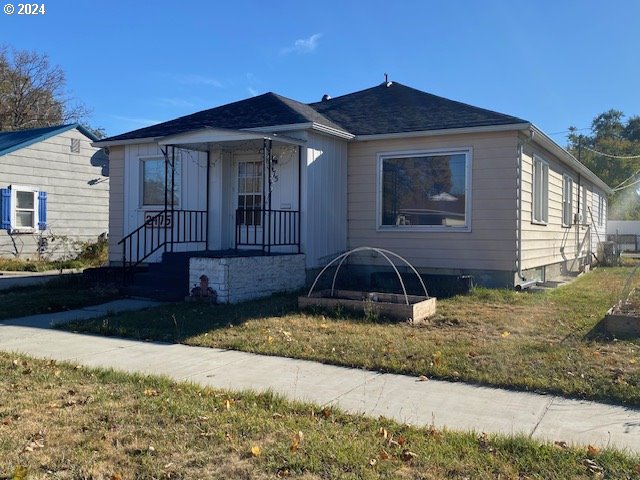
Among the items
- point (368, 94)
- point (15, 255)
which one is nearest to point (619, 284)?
point (368, 94)

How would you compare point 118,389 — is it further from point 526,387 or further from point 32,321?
point 32,321

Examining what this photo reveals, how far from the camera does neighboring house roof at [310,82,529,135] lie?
11516 mm

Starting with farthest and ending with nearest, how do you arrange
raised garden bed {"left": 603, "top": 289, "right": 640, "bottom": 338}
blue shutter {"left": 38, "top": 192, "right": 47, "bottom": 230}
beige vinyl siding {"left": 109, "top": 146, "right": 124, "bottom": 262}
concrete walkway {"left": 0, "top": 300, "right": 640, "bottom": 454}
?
blue shutter {"left": 38, "top": 192, "right": 47, "bottom": 230}
beige vinyl siding {"left": 109, "top": 146, "right": 124, "bottom": 262}
raised garden bed {"left": 603, "top": 289, "right": 640, "bottom": 338}
concrete walkway {"left": 0, "top": 300, "right": 640, "bottom": 454}

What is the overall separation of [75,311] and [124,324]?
1.86 metres

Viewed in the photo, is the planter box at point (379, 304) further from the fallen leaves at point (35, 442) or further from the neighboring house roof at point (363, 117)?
the fallen leaves at point (35, 442)

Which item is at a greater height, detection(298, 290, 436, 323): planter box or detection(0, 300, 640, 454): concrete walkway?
detection(298, 290, 436, 323): planter box

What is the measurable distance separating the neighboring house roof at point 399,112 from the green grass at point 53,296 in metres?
6.12

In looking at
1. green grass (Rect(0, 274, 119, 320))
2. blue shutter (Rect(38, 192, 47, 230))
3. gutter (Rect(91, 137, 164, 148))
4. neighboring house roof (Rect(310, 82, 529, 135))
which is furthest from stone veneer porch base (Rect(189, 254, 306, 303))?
blue shutter (Rect(38, 192, 47, 230))

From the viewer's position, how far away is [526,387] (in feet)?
17.5

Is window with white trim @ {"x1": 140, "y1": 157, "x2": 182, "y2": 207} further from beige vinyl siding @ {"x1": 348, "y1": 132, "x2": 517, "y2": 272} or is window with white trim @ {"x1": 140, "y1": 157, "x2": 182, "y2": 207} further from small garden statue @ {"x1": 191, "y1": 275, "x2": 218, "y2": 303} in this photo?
beige vinyl siding @ {"x1": 348, "y1": 132, "x2": 517, "y2": 272}

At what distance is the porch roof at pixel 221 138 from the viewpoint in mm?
10570

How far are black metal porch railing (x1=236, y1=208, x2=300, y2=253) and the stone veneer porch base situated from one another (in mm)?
393

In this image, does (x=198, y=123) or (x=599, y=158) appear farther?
(x=599, y=158)

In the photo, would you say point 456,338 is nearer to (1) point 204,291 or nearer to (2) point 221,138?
(1) point 204,291
